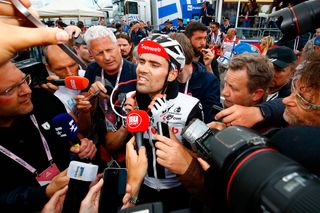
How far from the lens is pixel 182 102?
5.68ft

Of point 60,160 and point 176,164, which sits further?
point 60,160

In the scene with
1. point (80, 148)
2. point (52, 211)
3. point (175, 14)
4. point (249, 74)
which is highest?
point (175, 14)

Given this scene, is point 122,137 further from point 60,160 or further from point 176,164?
point 176,164

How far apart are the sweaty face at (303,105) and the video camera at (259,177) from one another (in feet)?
1.37

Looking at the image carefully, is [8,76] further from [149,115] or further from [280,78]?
[280,78]

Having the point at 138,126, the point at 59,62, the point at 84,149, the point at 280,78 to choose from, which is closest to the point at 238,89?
the point at 280,78

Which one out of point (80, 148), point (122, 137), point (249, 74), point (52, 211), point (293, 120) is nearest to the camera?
point (293, 120)

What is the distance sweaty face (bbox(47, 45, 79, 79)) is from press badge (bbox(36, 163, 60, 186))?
114 centimetres

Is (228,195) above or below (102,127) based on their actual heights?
above

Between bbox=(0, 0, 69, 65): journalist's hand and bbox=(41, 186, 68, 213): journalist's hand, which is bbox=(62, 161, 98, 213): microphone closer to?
bbox=(41, 186, 68, 213): journalist's hand

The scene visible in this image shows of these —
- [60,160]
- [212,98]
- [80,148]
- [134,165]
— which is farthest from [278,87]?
[60,160]

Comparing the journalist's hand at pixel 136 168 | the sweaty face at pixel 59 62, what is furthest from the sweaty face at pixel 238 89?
the sweaty face at pixel 59 62

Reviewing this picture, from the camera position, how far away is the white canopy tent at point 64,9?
39.7ft

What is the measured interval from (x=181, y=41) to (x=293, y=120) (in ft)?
5.67
